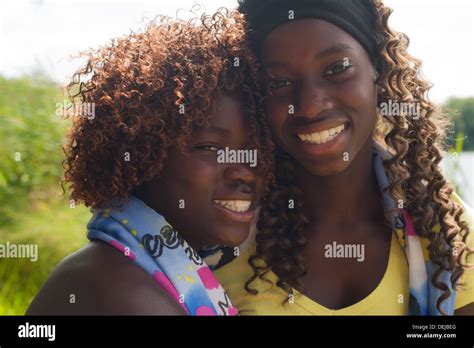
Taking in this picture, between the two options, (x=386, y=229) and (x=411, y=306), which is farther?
(x=386, y=229)

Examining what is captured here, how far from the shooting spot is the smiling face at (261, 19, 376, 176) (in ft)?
7.14

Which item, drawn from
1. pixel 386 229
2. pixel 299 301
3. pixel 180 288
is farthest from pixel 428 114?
pixel 180 288

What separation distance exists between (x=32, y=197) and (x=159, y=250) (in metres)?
2.64

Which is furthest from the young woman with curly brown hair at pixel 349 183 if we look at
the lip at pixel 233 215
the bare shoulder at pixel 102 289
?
the bare shoulder at pixel 102 289

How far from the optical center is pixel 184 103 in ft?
6.66

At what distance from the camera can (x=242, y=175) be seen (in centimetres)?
210

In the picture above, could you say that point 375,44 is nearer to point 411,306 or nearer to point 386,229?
point 386,229

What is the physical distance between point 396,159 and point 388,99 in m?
0.20

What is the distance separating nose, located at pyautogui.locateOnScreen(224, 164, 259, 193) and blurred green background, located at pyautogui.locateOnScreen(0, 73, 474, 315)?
1.95m

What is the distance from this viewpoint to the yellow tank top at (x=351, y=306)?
2262mm

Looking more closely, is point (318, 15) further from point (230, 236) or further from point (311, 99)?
point (230, 236)

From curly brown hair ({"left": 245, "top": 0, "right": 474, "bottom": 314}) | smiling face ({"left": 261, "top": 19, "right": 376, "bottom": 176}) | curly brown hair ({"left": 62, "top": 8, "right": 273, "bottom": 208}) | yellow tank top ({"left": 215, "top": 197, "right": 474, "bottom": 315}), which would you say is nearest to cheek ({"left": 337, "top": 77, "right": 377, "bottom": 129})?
smiling face ({"left": 261, "top": 19, "right": 376, "bottom": 176})
